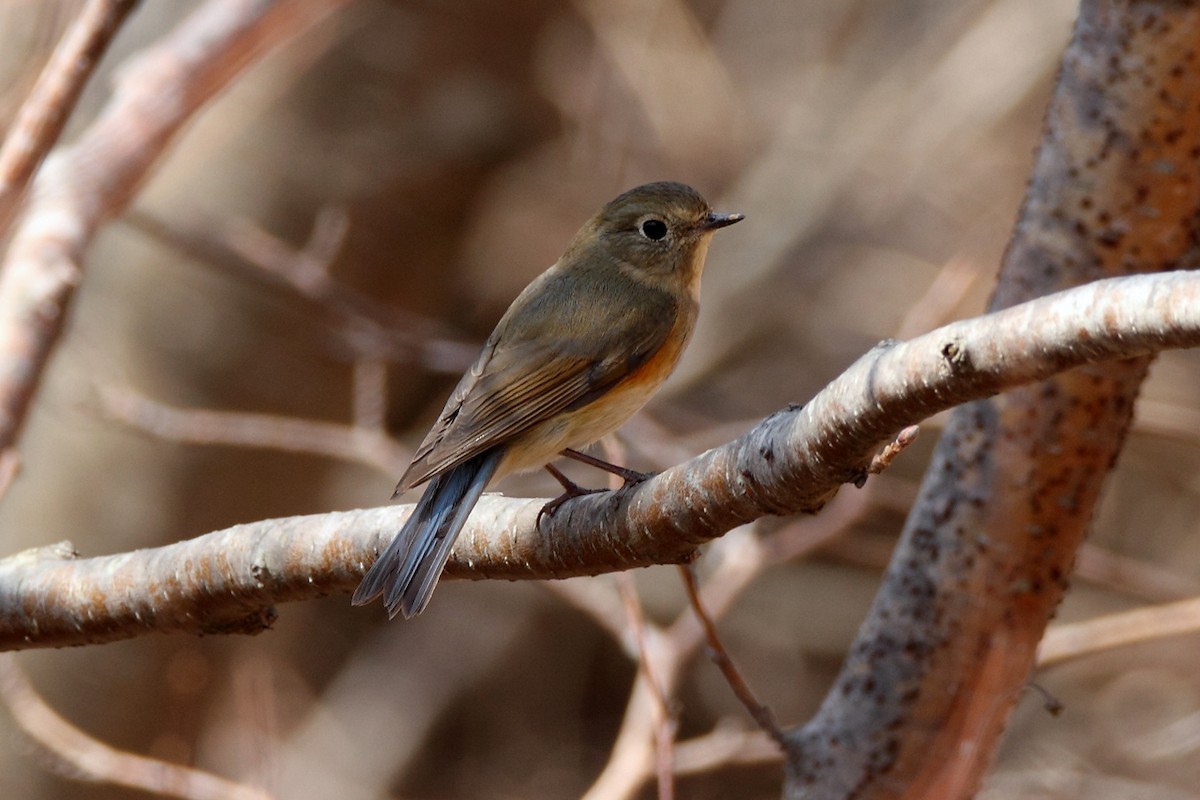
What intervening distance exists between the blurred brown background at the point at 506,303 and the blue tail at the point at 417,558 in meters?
2.20

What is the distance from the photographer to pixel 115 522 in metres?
4.77

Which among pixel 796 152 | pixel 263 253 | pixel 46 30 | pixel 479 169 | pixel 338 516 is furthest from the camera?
pixel 796 152

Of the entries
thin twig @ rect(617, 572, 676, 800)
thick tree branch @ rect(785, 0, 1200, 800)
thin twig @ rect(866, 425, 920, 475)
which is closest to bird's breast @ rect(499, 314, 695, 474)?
thin twig @ rect(617, 572, 676, 800)

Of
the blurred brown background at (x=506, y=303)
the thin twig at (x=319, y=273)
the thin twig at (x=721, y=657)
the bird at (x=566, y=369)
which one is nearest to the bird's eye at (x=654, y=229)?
the bird at (x=566, y=369)

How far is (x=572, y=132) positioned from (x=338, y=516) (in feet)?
15.3

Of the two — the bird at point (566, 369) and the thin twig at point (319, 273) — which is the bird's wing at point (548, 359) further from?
the thin twig at point (319, 273)

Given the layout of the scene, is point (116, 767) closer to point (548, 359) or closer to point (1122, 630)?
point (548, 359)

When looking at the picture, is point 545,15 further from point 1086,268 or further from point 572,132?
point 1086,268

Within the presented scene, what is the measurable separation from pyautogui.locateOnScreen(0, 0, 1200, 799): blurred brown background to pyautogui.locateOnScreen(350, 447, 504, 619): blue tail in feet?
Result: 7.22

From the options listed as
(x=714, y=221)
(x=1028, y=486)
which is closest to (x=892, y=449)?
(x=1028, y=486)

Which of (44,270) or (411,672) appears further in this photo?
(411,672)

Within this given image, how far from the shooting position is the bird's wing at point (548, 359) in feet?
9.34

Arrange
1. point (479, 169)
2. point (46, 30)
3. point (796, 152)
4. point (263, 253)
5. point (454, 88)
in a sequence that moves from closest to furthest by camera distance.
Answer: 1. point (46, 30)
2. point (263, 253)
3. point (454, 88)
4. point (479, 169)
5. point (796, 152)

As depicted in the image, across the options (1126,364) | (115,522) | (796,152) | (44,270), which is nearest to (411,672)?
(115,522)
